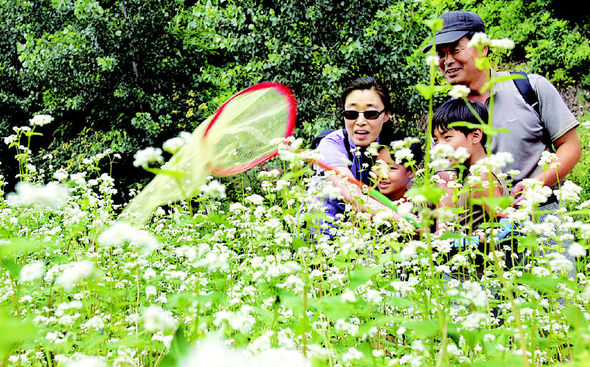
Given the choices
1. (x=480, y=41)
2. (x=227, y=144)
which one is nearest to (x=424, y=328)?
(x=480, y=41)

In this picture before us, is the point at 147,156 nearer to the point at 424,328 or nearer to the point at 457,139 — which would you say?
the point at 424,328

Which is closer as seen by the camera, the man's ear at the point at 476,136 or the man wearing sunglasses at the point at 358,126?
the man's ear at the point at 476,136

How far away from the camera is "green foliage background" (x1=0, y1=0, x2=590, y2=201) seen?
669 centimetres

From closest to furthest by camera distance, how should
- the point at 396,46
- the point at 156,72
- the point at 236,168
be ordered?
the point at 236,168 → the point at 396,46 → the point at 156,72

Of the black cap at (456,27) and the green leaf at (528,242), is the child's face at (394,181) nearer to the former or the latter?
the black cap at (456,27)

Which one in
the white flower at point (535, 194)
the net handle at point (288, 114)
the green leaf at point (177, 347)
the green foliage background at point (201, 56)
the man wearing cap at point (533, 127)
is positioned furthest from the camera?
the green foliage background at point (201, 56)

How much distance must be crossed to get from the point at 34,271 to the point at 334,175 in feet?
5.46

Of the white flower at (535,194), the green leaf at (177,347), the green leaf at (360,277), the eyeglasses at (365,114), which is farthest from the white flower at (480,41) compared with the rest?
the eyeglasses at (365,114)

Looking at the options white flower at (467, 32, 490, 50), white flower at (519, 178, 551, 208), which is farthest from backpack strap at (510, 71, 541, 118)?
white flower at (467, 32, 490, 50)

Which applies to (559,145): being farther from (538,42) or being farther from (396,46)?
(538,42)

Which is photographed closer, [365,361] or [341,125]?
[365,361]

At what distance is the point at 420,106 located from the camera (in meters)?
7.02

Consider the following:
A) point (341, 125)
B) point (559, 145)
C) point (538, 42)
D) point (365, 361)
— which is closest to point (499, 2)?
point (538, 42)

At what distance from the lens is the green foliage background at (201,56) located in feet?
21.9
